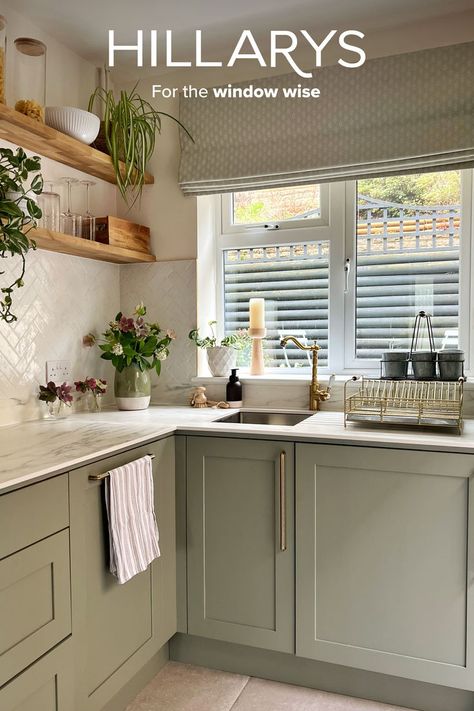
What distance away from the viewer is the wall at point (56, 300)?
222cm

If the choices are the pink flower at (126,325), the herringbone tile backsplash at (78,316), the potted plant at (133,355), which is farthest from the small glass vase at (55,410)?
the pink flower at (126,325)

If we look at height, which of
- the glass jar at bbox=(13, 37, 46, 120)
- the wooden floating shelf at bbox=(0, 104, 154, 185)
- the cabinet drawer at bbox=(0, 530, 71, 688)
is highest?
the glass jar at bbox=(13, 37, 46, 120)

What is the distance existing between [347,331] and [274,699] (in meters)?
1.55

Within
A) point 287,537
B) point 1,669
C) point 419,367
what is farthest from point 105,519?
point 419,367

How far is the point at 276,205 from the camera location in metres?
2.87

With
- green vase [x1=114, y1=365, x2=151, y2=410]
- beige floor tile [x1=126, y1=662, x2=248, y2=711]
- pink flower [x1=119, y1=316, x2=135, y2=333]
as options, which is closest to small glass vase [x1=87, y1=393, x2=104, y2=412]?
green vase [x1=114, y1=365, x2=151, y2=410]

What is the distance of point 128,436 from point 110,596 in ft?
1.64

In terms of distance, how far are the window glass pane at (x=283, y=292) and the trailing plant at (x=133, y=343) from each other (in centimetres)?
50

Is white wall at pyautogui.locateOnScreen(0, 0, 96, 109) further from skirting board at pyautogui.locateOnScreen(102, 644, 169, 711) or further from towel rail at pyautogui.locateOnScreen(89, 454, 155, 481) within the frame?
skirting board at pyautogui.locateOnScreen(102, 644, 169, 711)

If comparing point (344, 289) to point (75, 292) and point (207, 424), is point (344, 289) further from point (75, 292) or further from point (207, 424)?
point (75, 292)

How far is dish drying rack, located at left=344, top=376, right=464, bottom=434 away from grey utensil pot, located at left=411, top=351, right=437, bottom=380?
0.16 ft

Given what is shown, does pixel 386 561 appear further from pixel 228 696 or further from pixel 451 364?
pixel 451 364

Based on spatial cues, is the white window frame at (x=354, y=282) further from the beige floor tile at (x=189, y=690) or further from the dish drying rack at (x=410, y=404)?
the beige floor tile at (x=189, y=690)

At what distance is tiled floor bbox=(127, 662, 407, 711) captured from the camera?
6.36 feet
